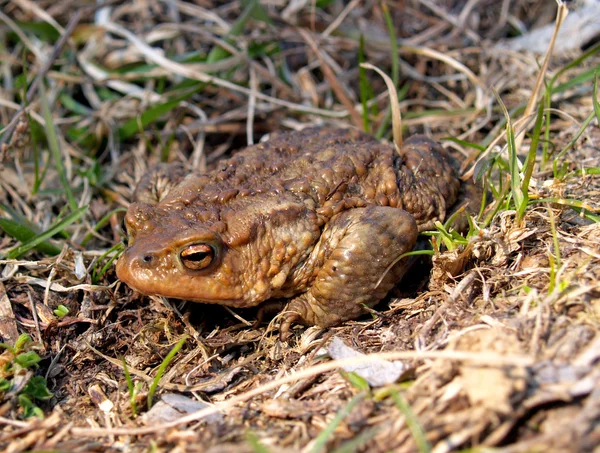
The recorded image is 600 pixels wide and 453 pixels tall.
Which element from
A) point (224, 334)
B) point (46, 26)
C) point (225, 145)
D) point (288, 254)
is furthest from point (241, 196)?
point (46, 26)

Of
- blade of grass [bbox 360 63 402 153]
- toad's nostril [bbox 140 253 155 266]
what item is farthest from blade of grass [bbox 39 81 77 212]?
blade of grass [bbox 360 63 402 153]

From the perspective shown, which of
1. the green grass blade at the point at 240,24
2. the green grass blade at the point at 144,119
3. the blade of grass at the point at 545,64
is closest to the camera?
the blade of grass at the point at 545,64

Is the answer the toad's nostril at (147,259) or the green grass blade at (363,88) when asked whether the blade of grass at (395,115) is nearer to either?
the green grass blade at (363,88)

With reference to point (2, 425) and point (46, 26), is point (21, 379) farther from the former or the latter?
point (46, 26)

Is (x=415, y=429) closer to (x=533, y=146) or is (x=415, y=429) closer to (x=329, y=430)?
(x=329, y=430)

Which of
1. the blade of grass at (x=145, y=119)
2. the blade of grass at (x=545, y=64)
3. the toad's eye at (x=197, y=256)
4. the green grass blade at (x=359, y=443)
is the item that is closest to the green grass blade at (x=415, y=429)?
the green grass blade at (x=359, y=443)

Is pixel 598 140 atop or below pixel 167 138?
atop
